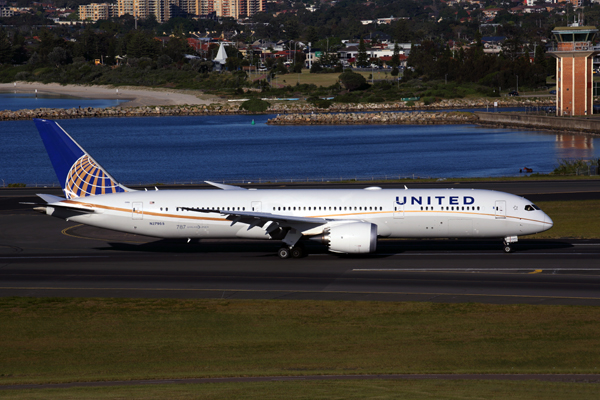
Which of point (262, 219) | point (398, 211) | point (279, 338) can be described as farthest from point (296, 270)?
point (279, 338)

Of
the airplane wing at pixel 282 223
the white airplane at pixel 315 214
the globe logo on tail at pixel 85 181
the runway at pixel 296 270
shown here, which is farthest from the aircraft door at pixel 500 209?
the globe logo on tail at pixel 85 181

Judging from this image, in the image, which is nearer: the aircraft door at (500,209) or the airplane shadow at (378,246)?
the aircraft door at (500,209)

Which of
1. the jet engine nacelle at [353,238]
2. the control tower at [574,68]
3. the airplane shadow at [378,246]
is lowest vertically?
the airplane shadow at [378,246]

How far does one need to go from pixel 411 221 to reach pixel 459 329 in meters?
15.0

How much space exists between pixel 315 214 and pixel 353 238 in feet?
11.3

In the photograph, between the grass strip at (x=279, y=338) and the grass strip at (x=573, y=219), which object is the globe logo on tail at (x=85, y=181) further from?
the grass strip at (x=573, y=219)

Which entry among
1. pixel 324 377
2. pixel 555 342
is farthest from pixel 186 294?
pixel 555 342

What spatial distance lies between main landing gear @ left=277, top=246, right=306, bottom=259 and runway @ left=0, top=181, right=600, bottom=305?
51cm

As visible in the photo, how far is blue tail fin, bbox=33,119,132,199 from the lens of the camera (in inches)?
1918

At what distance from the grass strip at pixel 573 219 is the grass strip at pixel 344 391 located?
30.4 meters

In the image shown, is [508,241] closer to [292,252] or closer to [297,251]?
[297,251]

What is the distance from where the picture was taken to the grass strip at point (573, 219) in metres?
52.4

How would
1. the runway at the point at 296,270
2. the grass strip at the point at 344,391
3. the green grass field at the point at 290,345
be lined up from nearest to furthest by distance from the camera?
the grass strip at the point at 344,391, the green grass field at the point at 290,345, the runway at the point at 296,270

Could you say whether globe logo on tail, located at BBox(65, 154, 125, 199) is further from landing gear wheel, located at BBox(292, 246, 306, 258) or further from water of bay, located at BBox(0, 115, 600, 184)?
water of bay, located at BBox(0, 115, 600, 184)
